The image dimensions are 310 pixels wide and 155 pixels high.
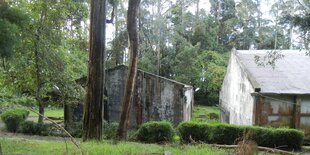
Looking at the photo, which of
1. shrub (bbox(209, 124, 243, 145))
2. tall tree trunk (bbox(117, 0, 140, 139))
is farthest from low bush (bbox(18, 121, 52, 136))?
shrub (bbox(209, 124, 243, 145))

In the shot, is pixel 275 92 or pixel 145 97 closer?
pixel 275 92

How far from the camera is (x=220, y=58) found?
141 ft

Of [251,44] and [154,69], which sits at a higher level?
[251,44]

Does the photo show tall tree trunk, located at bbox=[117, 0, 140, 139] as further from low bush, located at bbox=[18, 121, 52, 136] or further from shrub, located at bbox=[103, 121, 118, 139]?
low bush, located at bbox=[18, 121, 52, 136]

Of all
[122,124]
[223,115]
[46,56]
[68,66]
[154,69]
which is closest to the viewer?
[122,124]

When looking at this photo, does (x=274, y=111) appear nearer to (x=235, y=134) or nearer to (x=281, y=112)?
(x=281, y=112)

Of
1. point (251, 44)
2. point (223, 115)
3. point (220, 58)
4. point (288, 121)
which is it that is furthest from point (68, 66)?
point (251, 44)

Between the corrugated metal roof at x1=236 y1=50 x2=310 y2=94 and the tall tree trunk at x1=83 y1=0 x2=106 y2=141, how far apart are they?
1045 centimetres

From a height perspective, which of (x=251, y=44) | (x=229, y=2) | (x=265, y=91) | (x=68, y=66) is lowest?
(x=265, y=91)

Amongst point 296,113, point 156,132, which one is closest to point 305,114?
point 296,113

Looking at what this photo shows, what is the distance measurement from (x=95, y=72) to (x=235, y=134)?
786 cm

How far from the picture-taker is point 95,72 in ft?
38.8

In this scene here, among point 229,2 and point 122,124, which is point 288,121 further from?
point 229,2

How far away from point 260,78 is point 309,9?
36.7 ft
